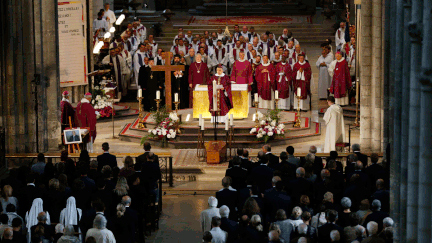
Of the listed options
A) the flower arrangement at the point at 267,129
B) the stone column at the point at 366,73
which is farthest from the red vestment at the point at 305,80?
the stone column at the point at 366,73

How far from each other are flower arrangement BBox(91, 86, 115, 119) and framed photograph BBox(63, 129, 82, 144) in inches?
199

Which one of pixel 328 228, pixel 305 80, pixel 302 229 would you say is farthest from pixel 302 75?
pixel 302 229

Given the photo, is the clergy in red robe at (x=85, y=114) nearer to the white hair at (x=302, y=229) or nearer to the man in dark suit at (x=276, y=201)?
the man in dark suit at (x=276, y=201)

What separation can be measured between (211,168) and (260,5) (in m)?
19.9

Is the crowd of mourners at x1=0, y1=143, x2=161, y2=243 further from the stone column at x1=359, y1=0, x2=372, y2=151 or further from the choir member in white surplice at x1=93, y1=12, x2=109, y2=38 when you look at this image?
the choir member in white surplice at x1=93, y1=12, x2=109, y2=38

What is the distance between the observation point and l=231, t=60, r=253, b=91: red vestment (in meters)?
23.6

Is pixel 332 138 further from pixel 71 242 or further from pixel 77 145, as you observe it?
pixel 71 242

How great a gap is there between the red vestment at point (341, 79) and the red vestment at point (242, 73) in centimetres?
249

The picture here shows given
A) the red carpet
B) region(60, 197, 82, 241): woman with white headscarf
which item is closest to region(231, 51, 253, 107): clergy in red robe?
the red carpet

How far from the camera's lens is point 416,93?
28.8 ft

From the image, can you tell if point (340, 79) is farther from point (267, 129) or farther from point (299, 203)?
point (299, 203)

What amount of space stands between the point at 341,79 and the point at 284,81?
65.6 inches

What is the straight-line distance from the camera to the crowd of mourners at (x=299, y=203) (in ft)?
35.0

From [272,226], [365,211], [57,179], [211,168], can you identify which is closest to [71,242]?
[57,179]
